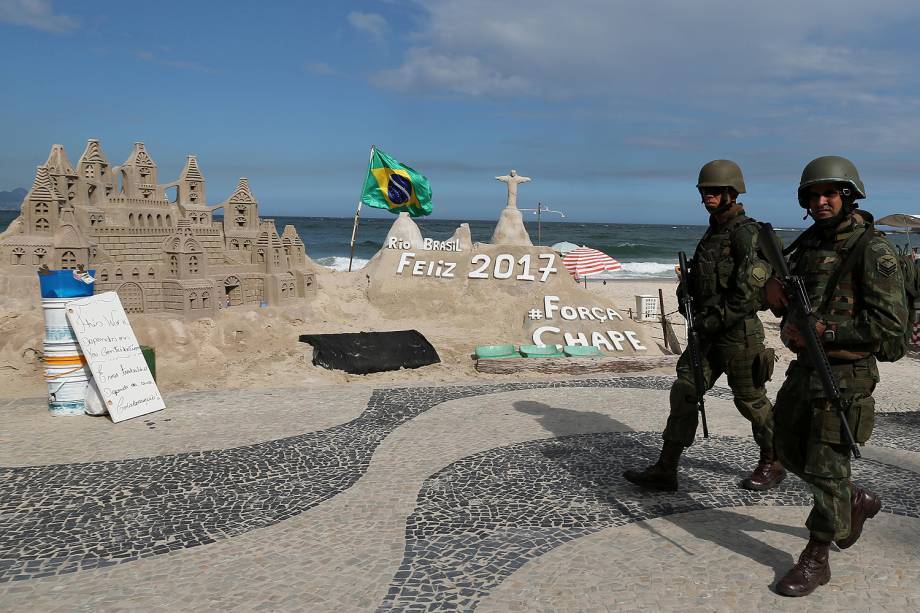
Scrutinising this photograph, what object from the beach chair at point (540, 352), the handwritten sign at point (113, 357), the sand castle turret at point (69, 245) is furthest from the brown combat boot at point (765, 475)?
the sand castle turret at point (69, 245)

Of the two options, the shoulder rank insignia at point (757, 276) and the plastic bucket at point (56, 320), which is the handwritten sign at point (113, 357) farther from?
the shoulder rank insignia at point (757, 276)

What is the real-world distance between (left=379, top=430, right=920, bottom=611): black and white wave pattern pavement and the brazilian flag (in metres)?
13.9

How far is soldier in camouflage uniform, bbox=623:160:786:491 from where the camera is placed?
18.4ft

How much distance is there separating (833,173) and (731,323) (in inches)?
68.5

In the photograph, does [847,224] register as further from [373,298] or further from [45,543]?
[373,298]

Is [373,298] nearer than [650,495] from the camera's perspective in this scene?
No

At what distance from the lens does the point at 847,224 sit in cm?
429

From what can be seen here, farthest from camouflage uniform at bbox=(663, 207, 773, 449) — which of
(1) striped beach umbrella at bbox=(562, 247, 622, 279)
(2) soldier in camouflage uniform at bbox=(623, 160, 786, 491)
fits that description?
(1) striped beach umbrella at bbox=(562, 247, 622, 279)

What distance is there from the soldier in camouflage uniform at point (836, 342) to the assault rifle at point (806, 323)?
54mm

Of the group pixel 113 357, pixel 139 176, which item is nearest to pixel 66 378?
pixel 113 357

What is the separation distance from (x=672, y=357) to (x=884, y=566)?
27.4 feet

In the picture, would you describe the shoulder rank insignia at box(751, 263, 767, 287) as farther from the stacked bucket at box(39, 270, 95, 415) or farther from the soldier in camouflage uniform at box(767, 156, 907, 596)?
the stacked bucket at box(39, 270, 95, 415)

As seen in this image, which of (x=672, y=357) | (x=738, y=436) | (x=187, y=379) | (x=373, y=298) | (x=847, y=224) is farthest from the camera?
(x=373, y=298)

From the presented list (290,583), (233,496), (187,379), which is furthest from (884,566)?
(187,379)
